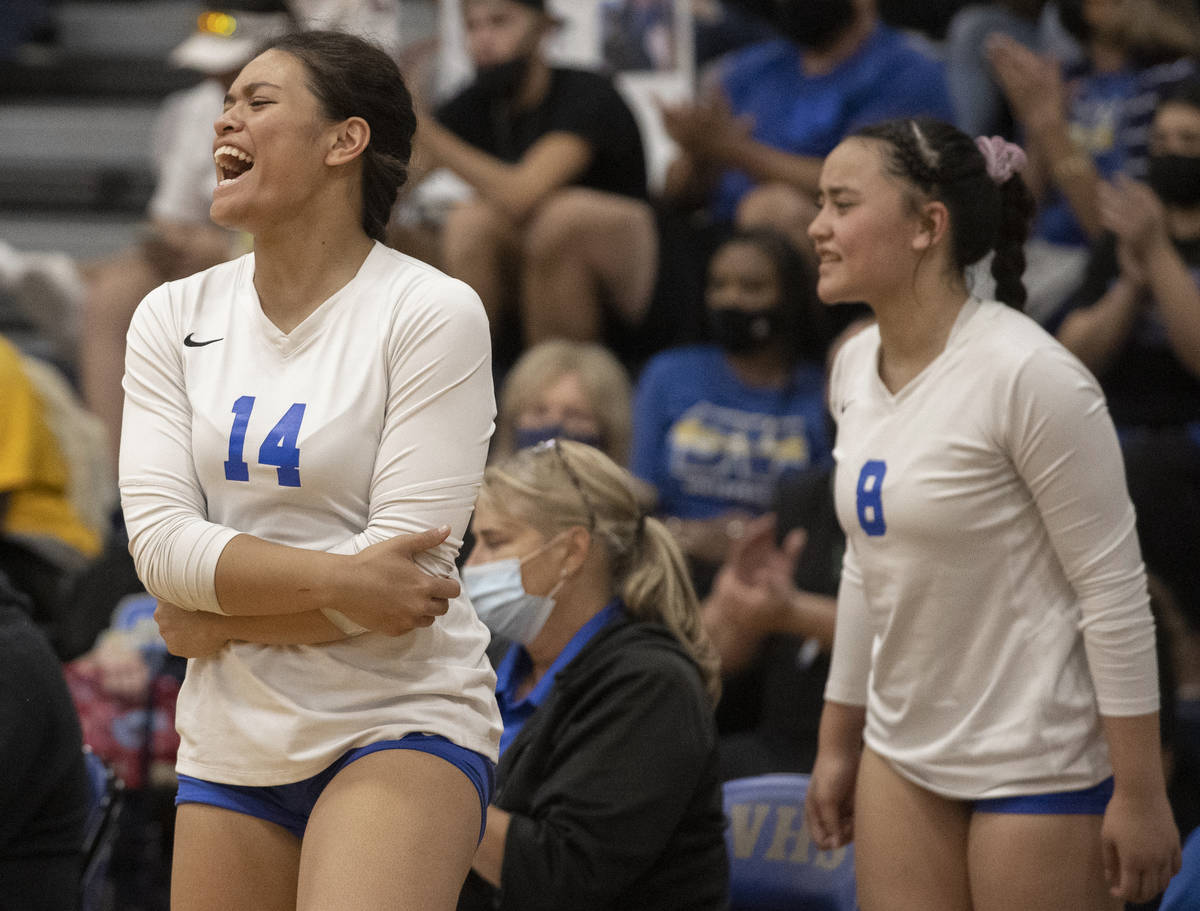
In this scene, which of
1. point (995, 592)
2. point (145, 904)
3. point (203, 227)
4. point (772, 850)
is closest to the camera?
point (995, 592)

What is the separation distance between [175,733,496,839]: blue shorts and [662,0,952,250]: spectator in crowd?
300 centimetres

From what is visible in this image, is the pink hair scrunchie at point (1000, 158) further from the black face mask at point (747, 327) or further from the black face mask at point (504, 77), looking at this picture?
the black face mask at point (504, 77)

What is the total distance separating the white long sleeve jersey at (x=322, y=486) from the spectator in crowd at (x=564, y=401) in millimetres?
2331

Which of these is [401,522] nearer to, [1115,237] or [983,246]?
[983,246]

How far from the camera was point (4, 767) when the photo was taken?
→ 7.42 ft

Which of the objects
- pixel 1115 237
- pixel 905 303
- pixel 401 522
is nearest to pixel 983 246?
pixel 905 303

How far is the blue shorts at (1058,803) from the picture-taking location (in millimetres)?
2121

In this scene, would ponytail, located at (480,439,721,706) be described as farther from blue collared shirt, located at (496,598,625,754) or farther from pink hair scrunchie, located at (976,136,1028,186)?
pink hair scrunchie, located at (976,136,1028,186)

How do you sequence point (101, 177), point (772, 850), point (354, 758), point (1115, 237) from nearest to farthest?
1. point (354, 758)
2. point (772, 850)
3. point (1115, 237)
4. point (101, 177)

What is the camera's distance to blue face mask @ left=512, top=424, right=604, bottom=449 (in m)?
4.16

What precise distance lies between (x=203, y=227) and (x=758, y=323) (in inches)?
79.1

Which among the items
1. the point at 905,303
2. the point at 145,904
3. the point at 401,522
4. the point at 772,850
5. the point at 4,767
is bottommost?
the point at 145,904

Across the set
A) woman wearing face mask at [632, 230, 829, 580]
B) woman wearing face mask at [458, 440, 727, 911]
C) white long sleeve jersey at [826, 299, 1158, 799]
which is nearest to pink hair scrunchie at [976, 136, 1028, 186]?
white long sleeve jersey at [826, 299, 1158, 799]

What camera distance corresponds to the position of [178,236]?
5.05m
